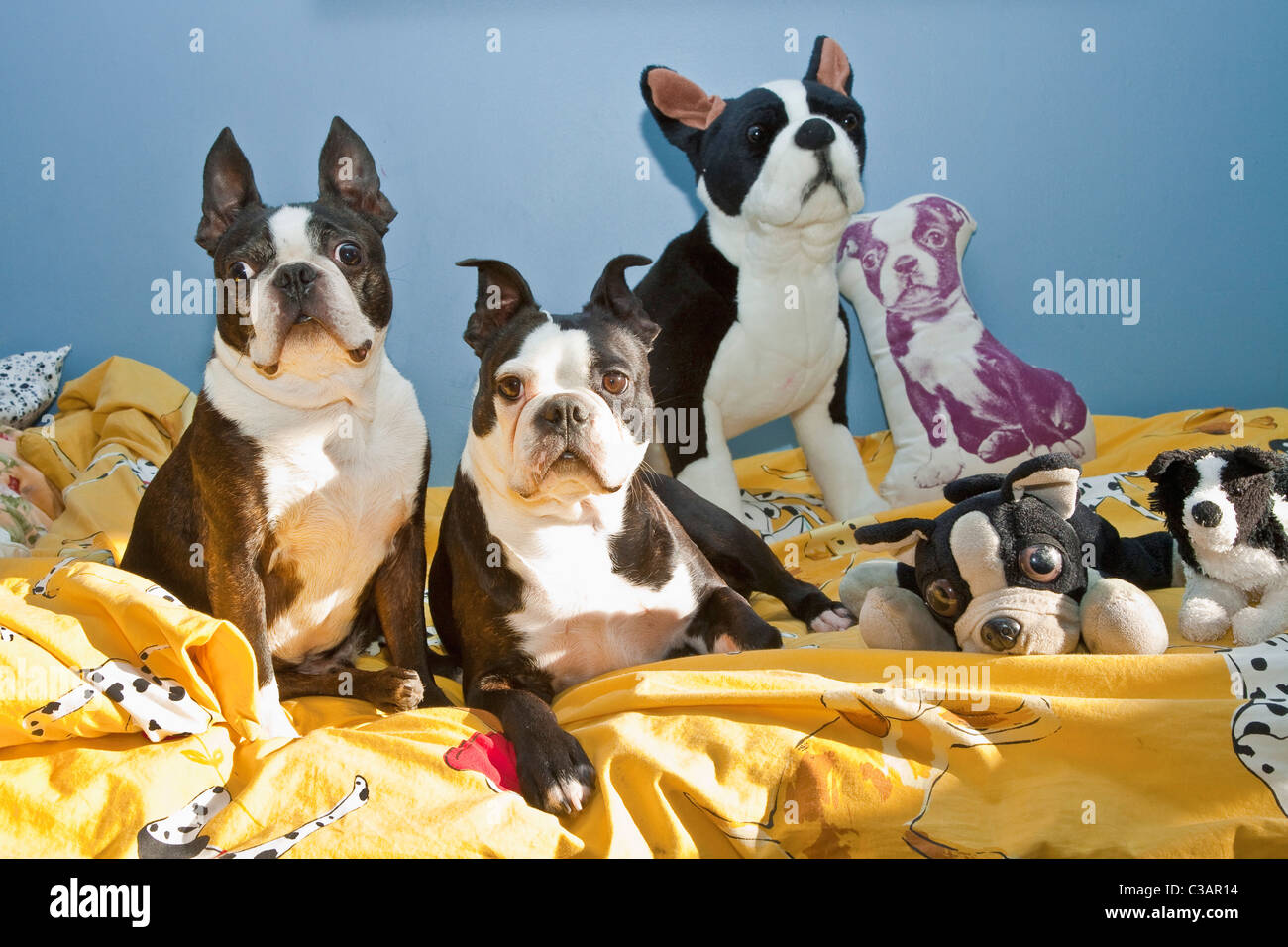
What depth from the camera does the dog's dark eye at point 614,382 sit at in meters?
2.03

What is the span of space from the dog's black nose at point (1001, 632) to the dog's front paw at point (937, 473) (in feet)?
4.76

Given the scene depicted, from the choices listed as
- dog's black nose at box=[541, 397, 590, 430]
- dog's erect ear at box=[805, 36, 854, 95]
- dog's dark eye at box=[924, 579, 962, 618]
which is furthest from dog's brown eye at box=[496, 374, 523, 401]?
dog's erect ear at box=[805, 36, 854, 95]

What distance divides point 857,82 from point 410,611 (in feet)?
9.14

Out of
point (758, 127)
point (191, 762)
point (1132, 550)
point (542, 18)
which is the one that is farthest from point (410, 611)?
point (542, 18)

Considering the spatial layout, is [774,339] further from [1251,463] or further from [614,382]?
[1251,463]

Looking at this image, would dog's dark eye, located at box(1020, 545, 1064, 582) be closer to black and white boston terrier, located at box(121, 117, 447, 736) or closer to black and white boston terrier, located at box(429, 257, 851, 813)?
black and white boston terrier, located at box(429, 257, 851, 813)

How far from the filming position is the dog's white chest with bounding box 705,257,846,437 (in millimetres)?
3184

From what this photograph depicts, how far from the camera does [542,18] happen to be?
13.0ft

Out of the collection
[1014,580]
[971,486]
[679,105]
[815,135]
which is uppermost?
[679,105]

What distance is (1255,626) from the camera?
6.08 feet

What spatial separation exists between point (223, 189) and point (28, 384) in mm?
2001

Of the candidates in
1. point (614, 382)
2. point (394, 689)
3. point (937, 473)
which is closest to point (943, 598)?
point (614, 382)

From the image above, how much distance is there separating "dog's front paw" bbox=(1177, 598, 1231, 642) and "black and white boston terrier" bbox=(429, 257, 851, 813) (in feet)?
2.47

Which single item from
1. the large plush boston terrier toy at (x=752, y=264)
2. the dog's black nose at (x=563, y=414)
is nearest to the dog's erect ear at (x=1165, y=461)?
A: the dog's black nose at (x=563, y=414)
